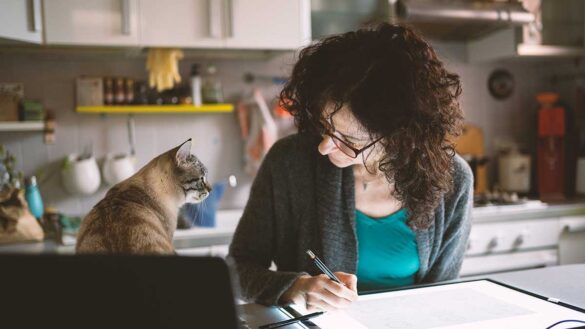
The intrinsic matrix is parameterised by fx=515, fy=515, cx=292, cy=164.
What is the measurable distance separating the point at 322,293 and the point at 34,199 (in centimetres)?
161

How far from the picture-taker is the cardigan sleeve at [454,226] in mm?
1192

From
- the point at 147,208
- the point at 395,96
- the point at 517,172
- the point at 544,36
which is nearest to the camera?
the point at 147,208

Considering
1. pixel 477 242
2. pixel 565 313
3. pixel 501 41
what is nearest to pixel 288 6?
pixel 501 41

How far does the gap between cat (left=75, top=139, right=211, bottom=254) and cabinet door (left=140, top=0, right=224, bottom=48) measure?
1.56 meters

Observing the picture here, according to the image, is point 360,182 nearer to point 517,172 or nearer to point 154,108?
point 154,108

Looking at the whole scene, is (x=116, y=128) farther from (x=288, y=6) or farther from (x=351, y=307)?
(x=351, y=307)

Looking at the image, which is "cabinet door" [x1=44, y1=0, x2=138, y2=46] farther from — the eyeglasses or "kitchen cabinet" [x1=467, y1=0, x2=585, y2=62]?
"kitchen cabinet" [x1=467, y1=0, x2=585, y2=62]

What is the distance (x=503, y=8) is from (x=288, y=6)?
3.27 ft

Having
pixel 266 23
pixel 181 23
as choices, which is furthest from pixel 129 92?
pixel 266 23

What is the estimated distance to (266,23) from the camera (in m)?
2.22

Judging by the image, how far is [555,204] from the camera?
246 cm

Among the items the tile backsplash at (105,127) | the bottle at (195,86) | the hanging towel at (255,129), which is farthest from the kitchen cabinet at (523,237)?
the bottle at (195,86)

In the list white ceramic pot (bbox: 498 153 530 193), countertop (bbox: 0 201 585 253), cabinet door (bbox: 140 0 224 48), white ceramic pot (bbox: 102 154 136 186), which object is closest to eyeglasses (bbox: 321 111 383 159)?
countertop (bbox: 0 201 585 253)

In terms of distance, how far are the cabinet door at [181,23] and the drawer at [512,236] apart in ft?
4.62
